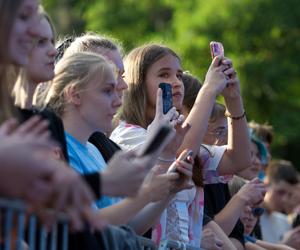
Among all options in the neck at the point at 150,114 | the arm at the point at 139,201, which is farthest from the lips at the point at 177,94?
the arm at the point at 139,201

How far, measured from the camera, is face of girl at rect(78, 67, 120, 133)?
5.54 m

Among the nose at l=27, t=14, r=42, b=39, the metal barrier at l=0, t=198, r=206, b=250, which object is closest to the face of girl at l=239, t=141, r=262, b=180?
the metal barrier at l=0, t=198, r=206, b=250

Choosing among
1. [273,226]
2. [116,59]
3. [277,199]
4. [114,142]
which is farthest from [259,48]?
[114,142]

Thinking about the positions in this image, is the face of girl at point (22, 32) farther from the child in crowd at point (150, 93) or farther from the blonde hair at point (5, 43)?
the child in crowd at point (150, 93)

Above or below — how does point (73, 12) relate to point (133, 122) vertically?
above

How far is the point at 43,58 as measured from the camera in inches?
212

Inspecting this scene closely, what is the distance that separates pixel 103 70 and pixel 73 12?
30829 millimetres

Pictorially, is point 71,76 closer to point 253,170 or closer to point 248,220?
point 248,220

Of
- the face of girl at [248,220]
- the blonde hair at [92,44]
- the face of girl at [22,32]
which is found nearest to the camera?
the face of girl at [22,32]

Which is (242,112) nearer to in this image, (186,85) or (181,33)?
(186,85)

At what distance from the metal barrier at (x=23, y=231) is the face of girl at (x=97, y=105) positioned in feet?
2.94

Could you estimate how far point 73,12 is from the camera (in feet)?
119

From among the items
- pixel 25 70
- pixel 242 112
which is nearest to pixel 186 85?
pixel 242 112

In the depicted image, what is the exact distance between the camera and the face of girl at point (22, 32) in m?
4.29
